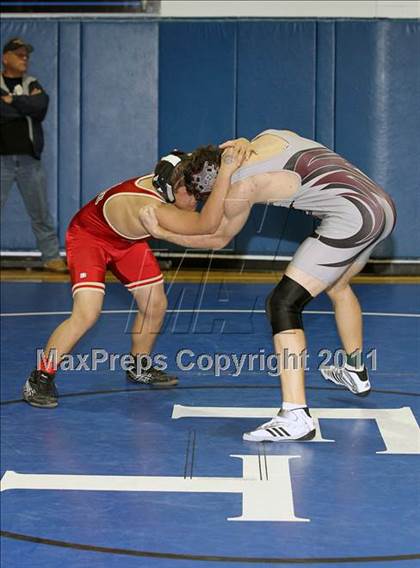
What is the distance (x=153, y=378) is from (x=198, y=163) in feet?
6.09

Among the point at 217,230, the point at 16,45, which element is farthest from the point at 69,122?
the point at 217,230

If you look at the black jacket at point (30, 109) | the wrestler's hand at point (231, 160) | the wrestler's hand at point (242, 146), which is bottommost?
the wrestler's hand at point (231, 160)

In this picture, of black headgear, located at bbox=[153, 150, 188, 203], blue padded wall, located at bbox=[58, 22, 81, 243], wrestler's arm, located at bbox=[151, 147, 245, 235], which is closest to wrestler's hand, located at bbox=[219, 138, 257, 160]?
wrestler's arm, located at bbox=[151, 147, 245, 235]

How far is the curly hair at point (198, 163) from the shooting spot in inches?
229

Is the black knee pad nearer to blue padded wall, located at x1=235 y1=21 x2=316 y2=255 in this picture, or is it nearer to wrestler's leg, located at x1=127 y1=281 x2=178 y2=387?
wrestler's leg, located at x1=127 y1=281 x2=178 y2=387

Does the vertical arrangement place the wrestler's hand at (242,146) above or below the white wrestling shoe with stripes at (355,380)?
above

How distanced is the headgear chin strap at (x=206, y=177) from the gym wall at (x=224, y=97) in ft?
19.1

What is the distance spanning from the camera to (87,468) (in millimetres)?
5512

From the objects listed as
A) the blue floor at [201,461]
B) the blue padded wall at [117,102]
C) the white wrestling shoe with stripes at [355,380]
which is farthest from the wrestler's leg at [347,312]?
the blue padded wall at [117,102]

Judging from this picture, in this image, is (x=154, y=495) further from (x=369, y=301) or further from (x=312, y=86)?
(x=312, y=86)

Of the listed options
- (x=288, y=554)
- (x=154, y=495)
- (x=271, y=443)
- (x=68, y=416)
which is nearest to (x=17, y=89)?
(x=68, y=416)

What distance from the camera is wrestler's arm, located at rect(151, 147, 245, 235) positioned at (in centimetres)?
575

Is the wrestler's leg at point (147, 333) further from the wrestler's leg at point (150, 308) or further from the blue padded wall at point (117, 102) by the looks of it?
the blue padded wall at point (117, 102)

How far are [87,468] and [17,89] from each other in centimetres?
651
